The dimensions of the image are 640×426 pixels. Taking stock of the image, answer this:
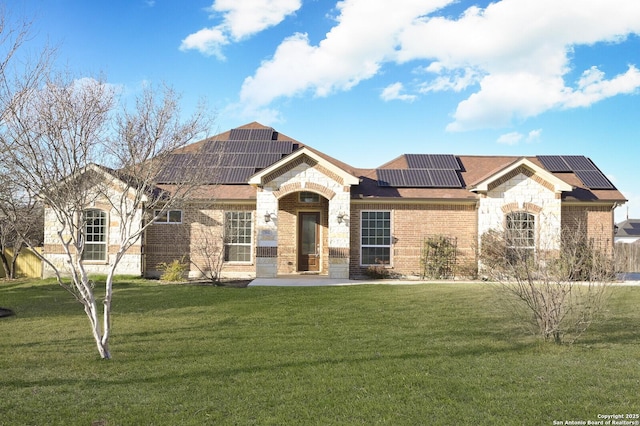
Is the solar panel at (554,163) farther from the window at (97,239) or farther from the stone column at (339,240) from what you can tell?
the window at (97,239)

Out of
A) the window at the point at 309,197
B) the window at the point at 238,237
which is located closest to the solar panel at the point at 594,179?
the window at the point at 309,197

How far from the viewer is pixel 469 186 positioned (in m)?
19.6

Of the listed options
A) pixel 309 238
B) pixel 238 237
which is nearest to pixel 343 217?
pixel 309 238

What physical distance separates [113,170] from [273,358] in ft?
15.2

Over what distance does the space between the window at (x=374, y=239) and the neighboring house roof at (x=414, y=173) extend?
93 centimetres

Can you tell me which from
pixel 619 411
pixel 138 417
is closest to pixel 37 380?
pixel 138 417

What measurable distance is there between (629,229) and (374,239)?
54.7 meters

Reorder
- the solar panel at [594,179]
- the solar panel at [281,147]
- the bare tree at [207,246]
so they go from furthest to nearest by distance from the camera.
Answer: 1. the solar panel at [281,147]
2. the solar panel at [594,179]
3. the bare tree at [207,246]

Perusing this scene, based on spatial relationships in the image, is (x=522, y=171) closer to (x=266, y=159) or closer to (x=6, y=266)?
(x=266, y=159)

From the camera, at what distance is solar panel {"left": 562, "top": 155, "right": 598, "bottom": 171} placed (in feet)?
69.7

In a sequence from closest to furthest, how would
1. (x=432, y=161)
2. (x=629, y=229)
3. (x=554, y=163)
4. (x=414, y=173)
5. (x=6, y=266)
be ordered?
(x=414, y=173)
(x=6, y=266)
(x=432, y=161)
(x=554, y=163)
(x=629, y=229)

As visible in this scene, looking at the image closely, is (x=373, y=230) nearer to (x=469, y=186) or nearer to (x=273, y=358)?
(x=469, y=186)

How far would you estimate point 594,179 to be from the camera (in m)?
20.3

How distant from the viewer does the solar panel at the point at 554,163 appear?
21.3 metres
